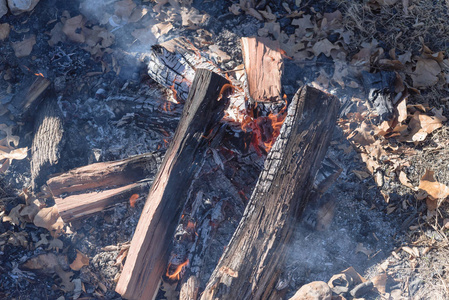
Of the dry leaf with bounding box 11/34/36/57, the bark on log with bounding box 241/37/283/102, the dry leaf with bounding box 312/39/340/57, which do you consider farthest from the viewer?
the dry leaf with bounding box 11/34/36/57

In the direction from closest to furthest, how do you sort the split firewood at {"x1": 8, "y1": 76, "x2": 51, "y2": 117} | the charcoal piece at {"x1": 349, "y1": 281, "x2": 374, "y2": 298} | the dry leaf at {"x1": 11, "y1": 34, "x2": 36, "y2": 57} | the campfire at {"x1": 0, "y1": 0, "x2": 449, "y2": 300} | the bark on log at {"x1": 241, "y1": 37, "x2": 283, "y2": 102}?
the campfire at {"x1": 0, "y1": 0, "x2": 449, "y2": 300}, the charcoal piece at {"x1": 349, "y1": 281, "x2": 374, "y2": 298}, the bark on log at {"x1": 241, "y1": 37, "x2": 283, "y2": 102}, the split firewood at {"x1": 8, "y1": 76, "x2": 51, "y2": 117}, the dry leaf at {"x1": 11, "y1": 34, "x2": 36, "y2": 57}

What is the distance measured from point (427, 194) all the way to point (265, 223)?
180cm

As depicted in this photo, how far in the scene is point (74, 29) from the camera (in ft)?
13.1

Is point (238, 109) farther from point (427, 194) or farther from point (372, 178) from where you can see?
point (427, 194)

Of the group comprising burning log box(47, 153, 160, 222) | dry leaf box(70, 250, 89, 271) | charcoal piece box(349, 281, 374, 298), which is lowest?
charcoal piece box(349, 281, 374, 298)

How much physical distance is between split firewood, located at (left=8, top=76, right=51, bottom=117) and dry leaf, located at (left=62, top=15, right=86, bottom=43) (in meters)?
0.67

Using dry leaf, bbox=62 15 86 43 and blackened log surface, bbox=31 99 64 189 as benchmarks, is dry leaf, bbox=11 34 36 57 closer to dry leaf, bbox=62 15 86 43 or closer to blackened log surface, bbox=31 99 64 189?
dry leaf, bbox=62 15 86 43

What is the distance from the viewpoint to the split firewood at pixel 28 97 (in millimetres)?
3644

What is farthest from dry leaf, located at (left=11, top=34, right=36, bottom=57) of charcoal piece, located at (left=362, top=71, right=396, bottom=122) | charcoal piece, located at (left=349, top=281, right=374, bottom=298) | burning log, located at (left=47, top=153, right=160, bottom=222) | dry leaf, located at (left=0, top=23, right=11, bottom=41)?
charcoal piece, located at (left=349, top=281, right=374, bottom=298)

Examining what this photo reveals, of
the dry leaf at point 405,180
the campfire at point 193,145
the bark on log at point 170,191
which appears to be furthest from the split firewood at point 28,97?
the dry leaf at point 405,180

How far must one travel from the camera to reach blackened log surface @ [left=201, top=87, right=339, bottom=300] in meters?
2.32

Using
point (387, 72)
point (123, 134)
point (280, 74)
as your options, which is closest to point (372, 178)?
point (387, 72)

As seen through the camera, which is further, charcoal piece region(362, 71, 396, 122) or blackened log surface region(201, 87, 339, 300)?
charcoal piece region(362, 71, 396, 122)

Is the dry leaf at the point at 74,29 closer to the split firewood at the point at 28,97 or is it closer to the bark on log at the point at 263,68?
the split firewood at the point at 28,97
